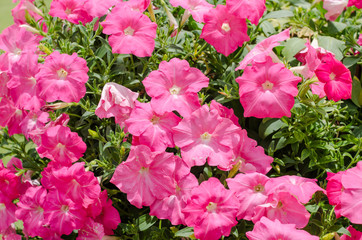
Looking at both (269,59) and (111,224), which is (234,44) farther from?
(111,224)

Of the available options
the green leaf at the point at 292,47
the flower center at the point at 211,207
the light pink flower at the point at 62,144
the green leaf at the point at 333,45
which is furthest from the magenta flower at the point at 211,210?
the green leaf at the point at 333,45

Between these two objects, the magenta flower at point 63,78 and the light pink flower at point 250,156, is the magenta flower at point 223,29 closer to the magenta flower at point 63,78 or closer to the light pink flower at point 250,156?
the light pink flower at point 250,156

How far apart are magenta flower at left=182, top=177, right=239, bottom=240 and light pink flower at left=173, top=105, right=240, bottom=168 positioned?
85mm

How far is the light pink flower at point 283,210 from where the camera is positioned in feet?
4.27

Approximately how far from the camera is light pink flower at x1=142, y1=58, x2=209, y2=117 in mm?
1450

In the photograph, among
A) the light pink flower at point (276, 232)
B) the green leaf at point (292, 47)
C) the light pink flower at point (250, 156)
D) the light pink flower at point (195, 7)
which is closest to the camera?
the light pink flower at point (276, 232)

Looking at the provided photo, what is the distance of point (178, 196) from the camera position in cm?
143

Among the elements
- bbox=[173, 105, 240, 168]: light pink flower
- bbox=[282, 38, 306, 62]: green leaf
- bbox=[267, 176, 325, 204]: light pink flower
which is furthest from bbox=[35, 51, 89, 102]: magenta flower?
bbox=[282, 38, 306, 62]: green leaf

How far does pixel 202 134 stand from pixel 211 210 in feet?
0.81

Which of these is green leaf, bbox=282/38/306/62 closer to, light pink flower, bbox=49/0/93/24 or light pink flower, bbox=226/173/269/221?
light pink flower, bbox=226/173/269/221

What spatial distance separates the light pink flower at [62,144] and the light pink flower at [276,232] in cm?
65

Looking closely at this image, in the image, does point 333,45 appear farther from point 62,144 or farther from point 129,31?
point 62,144


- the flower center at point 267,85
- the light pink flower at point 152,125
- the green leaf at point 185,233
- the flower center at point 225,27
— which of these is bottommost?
the green leaf at point 185,233

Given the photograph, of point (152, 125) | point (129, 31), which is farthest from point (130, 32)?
point (152, 125)
